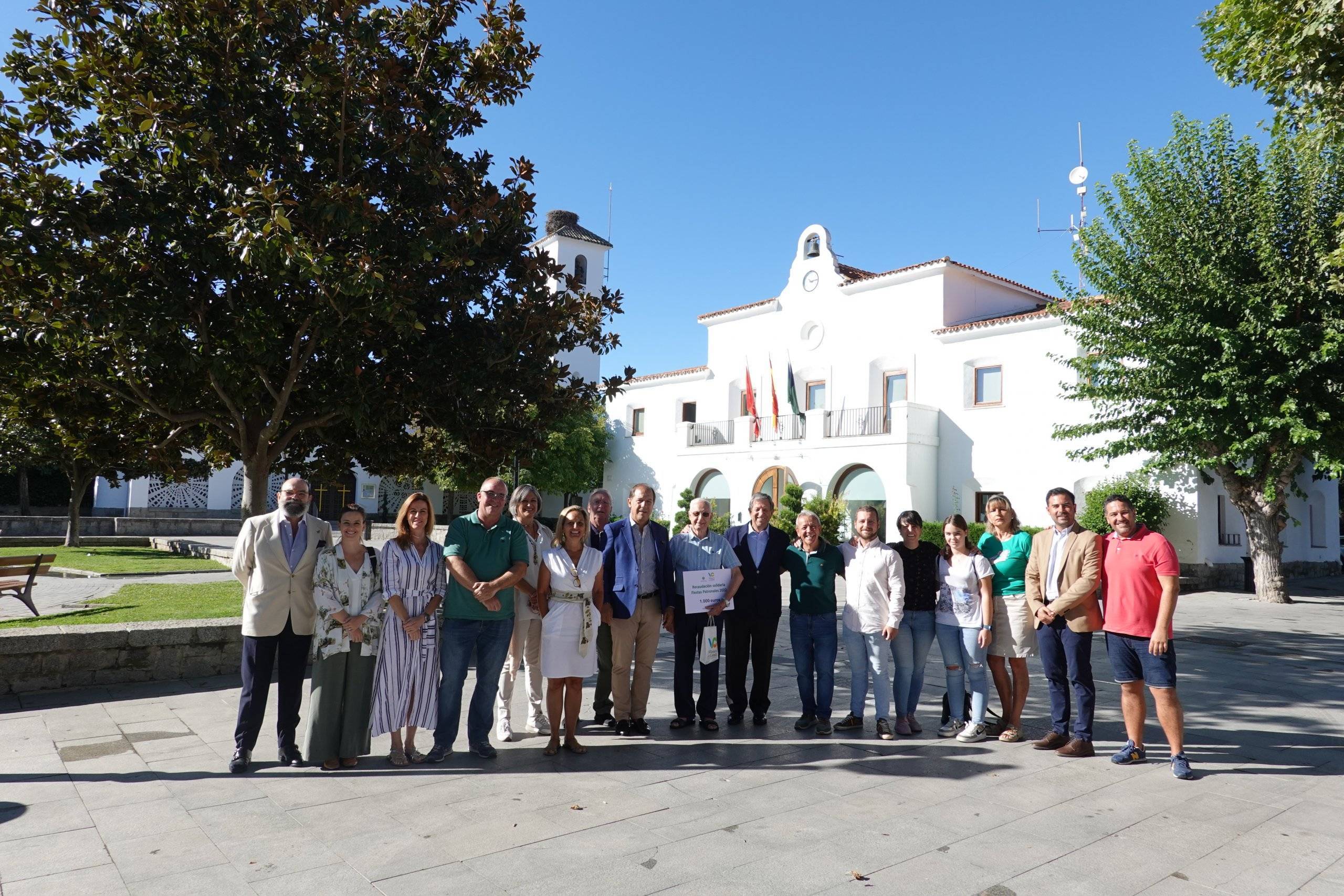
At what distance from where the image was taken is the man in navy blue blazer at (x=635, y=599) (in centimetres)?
611

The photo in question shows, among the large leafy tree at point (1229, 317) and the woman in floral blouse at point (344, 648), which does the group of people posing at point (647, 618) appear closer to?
the woman in floral blouse at point (344, 648)

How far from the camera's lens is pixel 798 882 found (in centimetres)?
362

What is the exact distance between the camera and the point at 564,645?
218 inches

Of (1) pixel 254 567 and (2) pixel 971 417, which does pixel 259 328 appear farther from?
(2) pixel 971 417

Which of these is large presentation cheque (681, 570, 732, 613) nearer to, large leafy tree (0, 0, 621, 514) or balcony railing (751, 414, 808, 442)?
large leafy tree (0, 0, 621, 514)

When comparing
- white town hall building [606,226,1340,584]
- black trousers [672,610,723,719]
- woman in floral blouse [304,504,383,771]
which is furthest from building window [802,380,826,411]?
woman in floral blouse [304,504,383,771]

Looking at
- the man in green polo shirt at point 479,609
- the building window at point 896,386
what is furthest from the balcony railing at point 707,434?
the man in green polo shirt at point 479,609

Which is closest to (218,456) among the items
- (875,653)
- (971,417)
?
(875,653)

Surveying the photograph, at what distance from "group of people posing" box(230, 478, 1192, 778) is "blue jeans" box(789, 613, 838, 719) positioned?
0.02 meters

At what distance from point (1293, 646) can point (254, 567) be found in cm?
1260

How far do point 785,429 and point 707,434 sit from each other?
3871mm

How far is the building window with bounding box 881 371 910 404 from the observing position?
25.9 metres

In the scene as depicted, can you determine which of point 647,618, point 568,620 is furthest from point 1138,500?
point 568,620

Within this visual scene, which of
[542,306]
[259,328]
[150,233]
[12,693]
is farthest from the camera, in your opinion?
[542,306]
